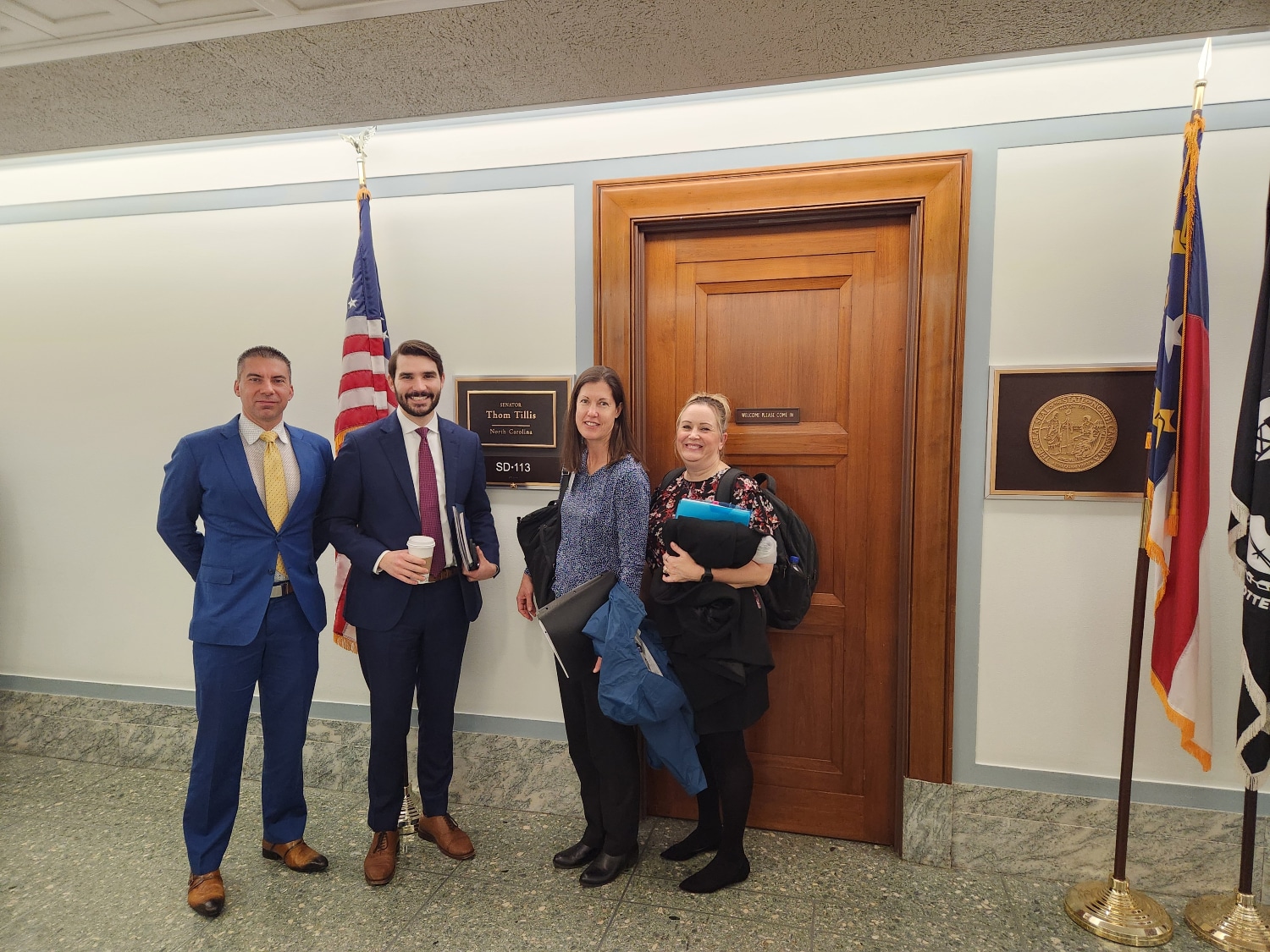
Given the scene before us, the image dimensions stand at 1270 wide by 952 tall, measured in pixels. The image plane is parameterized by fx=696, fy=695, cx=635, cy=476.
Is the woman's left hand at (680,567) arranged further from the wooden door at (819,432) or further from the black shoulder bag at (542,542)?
the wooden door at (819,432)

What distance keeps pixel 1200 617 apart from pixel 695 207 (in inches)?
84.9

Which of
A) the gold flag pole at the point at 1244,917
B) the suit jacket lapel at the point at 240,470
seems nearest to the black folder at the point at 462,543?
the suit jacket lapel at the point at 240,470

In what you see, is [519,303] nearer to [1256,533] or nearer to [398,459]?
[398,459]

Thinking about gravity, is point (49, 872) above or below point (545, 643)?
below

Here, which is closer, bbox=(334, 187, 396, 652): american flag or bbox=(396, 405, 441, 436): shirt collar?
bbox=(396, 405, 441, 436): shirt collar

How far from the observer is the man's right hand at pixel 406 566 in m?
2.39

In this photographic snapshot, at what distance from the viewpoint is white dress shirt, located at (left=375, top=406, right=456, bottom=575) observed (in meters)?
2.55

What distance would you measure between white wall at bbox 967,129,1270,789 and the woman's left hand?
108 centimetres

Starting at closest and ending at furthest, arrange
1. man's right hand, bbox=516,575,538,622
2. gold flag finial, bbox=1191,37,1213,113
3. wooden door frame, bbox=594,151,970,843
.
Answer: gold flag finial, bbox=1191,37,1213,113, wooden door frame, bbox=594,151,970,843, man's right hand, bbox=516,575,538,622

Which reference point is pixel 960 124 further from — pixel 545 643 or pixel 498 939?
pixel 498 939

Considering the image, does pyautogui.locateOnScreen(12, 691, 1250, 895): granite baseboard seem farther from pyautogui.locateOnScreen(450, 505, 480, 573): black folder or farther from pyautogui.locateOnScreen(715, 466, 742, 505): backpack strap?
pyautogui.locateOnScreen(715, 466, 742, 505): backpack strap

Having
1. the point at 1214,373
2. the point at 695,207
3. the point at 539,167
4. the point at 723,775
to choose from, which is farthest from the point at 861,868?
the point at 539,167

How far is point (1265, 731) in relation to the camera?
206 centimetres

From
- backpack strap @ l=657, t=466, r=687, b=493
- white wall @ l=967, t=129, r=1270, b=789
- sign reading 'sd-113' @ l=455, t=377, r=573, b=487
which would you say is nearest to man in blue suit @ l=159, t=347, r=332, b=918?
sign reading 'sd-113' @ l=455, t=377, r=573, b=487
